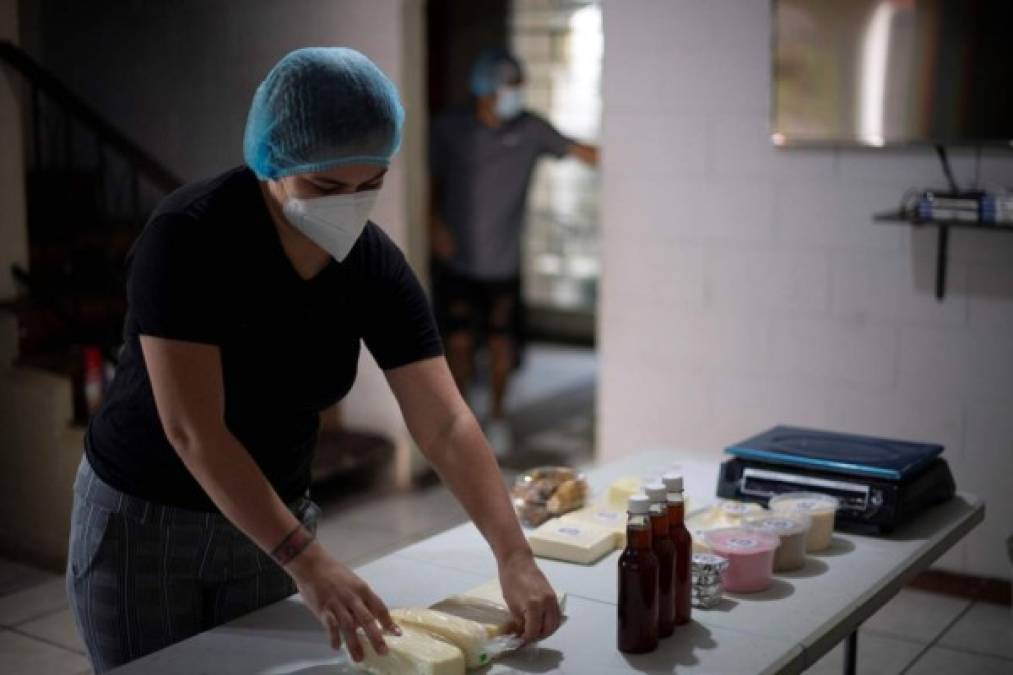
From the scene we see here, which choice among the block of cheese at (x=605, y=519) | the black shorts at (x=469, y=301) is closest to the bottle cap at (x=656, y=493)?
the block of cheese at (x=605, y=519)

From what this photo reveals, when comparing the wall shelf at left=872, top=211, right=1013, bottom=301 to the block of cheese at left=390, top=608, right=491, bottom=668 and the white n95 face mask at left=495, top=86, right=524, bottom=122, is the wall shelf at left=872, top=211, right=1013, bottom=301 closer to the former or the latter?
the white n95 face mask at left=495, top=86, right=524, bottom=122

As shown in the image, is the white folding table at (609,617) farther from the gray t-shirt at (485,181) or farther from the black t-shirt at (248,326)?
the gray t-shirt at (485,181)

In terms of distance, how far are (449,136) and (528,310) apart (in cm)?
233

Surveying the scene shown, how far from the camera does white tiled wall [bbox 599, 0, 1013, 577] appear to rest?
3758 mm

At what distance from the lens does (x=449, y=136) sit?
562 centimetres

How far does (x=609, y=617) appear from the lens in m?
1.88

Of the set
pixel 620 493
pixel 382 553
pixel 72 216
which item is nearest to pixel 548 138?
pixel 382 553

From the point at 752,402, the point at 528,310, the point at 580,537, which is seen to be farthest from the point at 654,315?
the point at 528,310

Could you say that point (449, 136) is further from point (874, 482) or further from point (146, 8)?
point (874, 482)

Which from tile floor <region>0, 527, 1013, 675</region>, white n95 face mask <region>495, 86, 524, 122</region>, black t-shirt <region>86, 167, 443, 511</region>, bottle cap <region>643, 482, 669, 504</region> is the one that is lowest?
tile floor <region>0, 527, 1013, 675</region>

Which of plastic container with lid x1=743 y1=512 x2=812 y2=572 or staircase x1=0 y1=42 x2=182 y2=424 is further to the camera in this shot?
staircase x1=0 y1=42 x2=182 y2=424

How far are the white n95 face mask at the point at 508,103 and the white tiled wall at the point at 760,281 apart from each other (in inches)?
49.8

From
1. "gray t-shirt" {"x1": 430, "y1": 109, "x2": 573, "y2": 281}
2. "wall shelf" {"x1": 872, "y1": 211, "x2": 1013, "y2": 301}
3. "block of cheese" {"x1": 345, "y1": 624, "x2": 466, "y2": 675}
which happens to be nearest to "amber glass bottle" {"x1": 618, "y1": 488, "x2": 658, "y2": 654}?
"block of cheese" {"x1": 345, "y1": 624, "x2": 466, "y2": 675}

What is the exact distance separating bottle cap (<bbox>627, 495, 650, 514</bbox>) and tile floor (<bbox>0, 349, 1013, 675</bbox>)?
1794 mm
